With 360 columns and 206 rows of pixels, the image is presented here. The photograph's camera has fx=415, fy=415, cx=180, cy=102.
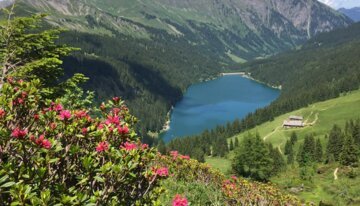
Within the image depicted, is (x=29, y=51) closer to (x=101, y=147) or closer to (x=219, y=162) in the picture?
(x=101, y=147)

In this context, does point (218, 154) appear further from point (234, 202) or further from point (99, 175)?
point (99, 175)

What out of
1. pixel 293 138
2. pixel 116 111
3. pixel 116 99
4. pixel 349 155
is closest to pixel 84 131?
pixel 116 111

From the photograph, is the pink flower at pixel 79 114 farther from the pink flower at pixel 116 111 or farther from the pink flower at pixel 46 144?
the pink flower at pixel 46 144

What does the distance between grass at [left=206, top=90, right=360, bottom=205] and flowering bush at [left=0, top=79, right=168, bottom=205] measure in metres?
48.0

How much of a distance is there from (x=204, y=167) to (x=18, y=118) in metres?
Answer: 17.7

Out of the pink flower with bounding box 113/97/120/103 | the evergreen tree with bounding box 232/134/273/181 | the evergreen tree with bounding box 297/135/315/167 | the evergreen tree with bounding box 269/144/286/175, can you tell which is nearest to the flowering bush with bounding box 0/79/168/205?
the pink flower with bounding box 113/97/120/103

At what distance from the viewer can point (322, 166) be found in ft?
331

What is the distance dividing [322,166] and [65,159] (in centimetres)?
10040

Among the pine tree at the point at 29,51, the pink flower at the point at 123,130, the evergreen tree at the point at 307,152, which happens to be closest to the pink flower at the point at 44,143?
the pink flower at the point at 123,130

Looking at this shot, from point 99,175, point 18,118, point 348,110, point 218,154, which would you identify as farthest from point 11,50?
point 348,110

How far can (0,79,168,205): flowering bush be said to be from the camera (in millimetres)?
7253

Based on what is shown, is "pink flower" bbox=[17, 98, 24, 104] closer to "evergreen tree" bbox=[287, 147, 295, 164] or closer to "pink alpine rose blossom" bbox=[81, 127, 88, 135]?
"pink alpine rose blossom" bbox=[81, 127, 88, 135]

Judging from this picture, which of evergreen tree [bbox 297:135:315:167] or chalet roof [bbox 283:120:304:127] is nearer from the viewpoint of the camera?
evergreen tree [bbox 297:135:315:167]

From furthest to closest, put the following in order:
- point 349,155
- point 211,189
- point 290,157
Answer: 1. point 290,157
2. point 349,155
3. point 211,189
